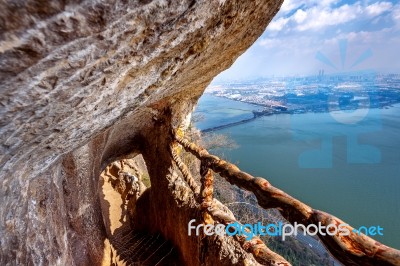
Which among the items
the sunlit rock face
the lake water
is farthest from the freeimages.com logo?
the lake water

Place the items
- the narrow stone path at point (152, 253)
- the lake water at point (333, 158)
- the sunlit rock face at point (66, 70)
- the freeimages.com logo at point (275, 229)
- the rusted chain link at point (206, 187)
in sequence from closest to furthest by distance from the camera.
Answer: the sunlit rock face at point (66, 70)
the freeimages.com logo at point (275, 229)
the rusted chain link at point (206, 187)
the narrow stone path at point (152, 253)
the lake water at point (333, 158)

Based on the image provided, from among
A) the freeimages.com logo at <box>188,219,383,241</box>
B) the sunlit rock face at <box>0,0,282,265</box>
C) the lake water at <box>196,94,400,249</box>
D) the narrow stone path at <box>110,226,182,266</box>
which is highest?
the sunlit rock face at <box>0,0,282,265</box>

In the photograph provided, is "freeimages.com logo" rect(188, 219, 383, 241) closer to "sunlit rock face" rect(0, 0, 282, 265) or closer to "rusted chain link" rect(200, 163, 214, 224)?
"rusted chain link" rect(200, 163, 214, 224)

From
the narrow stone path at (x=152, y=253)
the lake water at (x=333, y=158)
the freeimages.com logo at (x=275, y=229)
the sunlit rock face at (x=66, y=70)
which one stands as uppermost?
the sunlit rock face at (x=66, y=70)

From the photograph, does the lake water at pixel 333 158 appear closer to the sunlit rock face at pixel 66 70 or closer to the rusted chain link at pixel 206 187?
the rusted chain link at pixel 206 187

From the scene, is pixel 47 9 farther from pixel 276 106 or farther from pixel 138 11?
pixel 276 106

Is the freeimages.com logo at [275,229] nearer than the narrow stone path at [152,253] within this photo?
Yes

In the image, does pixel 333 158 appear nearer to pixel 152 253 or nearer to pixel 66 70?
pixel 152 253

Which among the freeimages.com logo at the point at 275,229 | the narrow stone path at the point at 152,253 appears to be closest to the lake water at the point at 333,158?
the narrow stone path at the point at 152,253

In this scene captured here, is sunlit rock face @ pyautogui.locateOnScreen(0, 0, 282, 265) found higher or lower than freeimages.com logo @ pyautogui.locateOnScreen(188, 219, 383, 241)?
higher

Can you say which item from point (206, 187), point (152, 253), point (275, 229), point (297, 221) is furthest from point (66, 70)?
point (152, 253)
